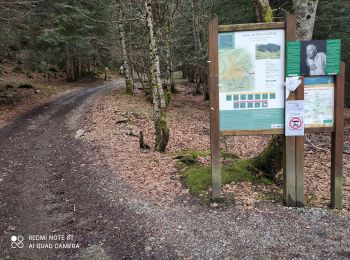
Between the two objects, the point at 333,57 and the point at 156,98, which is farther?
the point at 156,98

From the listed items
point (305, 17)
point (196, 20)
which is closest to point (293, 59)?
point (305, 17)

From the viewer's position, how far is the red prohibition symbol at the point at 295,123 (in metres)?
4.96

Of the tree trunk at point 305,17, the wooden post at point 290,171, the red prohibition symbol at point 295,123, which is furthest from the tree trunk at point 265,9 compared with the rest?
the red prohibition symbol at point 295,123

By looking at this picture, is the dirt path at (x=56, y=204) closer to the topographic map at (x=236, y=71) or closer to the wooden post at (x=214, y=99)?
the wooden post at (x=214, y=99)

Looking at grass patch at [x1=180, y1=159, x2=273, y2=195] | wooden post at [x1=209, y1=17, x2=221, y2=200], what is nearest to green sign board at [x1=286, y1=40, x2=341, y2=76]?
wooden post at [x1=209, y1=17, x2=221, y2=200]

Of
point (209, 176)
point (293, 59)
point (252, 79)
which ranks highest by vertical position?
point (293, 59)

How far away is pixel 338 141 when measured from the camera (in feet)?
16.6

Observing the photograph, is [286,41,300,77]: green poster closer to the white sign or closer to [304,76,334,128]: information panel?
[304,76,334,128]: information panel

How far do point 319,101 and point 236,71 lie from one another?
4.29 ft

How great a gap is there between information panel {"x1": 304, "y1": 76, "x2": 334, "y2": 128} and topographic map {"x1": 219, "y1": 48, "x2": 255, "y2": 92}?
2.74ft

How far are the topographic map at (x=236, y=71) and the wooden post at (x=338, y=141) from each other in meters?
1.23

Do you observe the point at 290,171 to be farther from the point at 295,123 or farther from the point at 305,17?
the point at 305,17

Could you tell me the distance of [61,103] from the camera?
1895 centimetres

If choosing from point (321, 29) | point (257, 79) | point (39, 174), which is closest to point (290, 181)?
point (257, 79)
